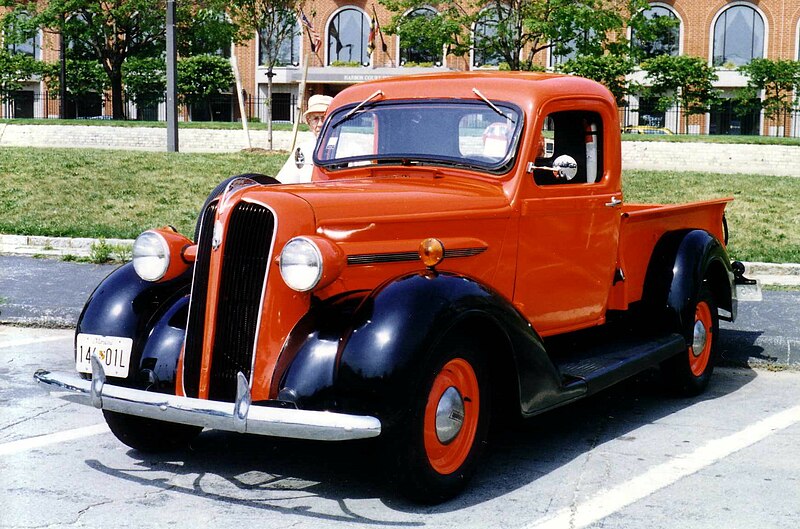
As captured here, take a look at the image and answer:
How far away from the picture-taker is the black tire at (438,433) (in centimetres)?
429

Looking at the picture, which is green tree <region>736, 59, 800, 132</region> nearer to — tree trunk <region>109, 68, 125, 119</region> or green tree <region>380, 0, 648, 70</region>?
green tree <region>380, 0, 648, 70</region>

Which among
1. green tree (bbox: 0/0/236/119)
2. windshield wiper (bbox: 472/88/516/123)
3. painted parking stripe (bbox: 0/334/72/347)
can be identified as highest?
green tree (bbox: 0/0/236/119)

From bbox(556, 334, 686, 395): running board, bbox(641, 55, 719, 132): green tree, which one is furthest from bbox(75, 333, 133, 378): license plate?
bbox(641, 55, 719, 132): green tree

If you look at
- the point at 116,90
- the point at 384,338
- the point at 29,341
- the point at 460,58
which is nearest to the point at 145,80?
the point at 116,90

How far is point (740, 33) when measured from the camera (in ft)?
166

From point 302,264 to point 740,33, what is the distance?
50323mm

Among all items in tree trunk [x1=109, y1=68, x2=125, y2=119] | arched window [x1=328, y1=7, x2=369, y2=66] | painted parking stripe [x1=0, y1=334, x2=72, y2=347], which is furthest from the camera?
arched window [x1=328, y1=7, x2=369, y2=66]

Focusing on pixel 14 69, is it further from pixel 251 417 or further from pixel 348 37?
pixel 251 417

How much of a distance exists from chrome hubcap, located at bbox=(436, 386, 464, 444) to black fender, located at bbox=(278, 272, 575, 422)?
0.90 ft

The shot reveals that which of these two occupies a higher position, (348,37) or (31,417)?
(348,37)

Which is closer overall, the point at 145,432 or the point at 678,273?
the point at 145,432

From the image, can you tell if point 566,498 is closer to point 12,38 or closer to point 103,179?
point 103,179

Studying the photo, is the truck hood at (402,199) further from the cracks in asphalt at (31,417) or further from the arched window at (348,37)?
the arched window at (348,37)

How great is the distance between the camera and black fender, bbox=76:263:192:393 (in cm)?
478
